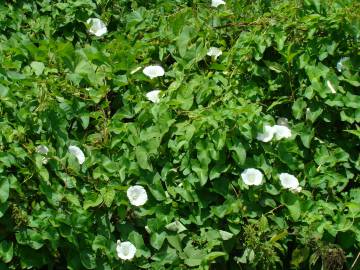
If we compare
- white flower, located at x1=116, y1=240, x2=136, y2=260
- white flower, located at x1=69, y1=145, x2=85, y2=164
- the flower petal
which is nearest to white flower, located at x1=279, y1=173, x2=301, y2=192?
the flower petal

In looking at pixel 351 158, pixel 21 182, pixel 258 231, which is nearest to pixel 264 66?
pixel 351 158

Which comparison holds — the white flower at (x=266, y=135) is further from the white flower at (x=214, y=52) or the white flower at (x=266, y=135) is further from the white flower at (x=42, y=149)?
the white flower at (x=42, y=149)

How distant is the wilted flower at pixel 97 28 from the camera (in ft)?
12.2

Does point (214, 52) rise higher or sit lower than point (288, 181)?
higher

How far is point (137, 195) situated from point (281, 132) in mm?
676

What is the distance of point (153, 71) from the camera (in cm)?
328

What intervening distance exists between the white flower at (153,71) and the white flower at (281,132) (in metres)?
0.59

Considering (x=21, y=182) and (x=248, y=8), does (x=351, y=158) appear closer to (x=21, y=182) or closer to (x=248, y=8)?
(x=248, y=8)

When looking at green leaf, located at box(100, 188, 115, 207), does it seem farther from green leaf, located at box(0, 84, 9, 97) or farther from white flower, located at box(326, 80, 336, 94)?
white flower, located at box(326, 80, 336, 94)

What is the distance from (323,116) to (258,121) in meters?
0.44

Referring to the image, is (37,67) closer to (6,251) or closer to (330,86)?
(6,251)

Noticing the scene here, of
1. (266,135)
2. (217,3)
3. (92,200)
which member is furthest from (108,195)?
(217,3)

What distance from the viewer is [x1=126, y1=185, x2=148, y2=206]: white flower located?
284 centimetres

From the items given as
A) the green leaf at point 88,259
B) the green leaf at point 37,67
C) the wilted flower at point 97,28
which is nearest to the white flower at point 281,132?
the green leaf at point 88,259
